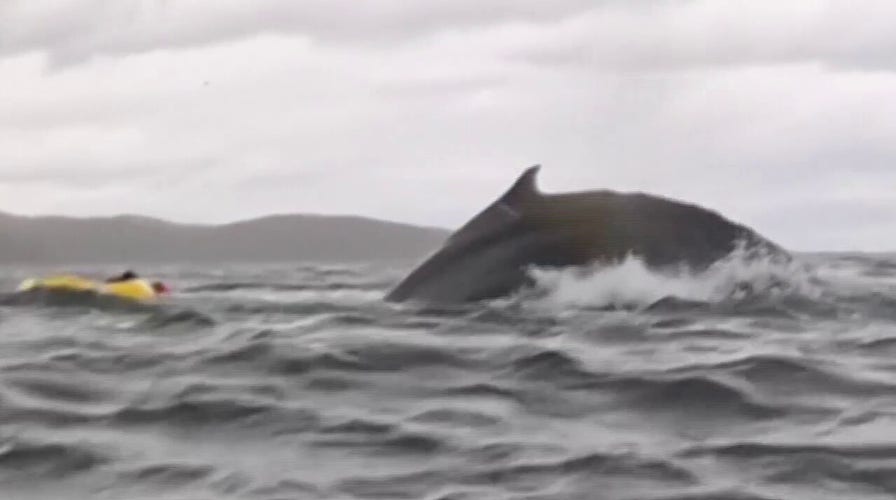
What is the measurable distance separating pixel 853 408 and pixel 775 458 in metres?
1.89

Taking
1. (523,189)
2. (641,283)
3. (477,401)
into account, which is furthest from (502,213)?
(477,401)

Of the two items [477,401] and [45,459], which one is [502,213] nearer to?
[477,401]

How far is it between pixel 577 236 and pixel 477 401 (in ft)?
22.6

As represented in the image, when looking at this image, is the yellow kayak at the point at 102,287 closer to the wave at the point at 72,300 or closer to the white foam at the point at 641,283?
the wave at the point at 72,300

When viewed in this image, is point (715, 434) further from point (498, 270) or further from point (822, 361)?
point (498, 270)

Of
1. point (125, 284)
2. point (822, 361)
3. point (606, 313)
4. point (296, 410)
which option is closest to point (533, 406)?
point (296, 410)

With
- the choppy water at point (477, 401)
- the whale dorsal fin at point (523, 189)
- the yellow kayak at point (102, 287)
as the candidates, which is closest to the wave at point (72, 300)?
the yellow kayak at point (102, 287)

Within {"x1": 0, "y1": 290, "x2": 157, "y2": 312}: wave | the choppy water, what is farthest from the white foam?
{"x1": 0, "y1": 290, "x2": 157, "y2": 312}: wave

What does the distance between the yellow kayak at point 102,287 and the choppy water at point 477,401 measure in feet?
12.0

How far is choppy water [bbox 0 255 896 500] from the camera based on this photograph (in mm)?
7664

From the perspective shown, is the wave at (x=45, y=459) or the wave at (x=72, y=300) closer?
the wave at (x=45, y=459)

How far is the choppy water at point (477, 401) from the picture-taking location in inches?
302

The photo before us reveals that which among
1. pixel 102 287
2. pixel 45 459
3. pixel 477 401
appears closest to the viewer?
pixel 45 459

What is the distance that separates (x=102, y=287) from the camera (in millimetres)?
20734
